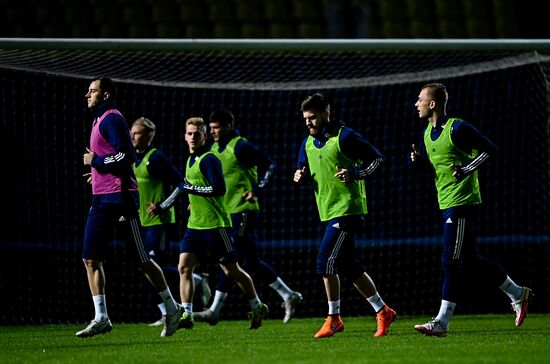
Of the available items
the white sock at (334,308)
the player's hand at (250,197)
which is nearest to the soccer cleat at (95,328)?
the white sock at (334,308)

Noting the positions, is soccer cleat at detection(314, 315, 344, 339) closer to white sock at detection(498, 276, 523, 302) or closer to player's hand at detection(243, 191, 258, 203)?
white sock at detection(498, 276, 523, 302)

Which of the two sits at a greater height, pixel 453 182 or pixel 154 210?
pixel 453 182

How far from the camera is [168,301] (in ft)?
29.8

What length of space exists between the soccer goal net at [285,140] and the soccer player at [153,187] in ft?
2.79

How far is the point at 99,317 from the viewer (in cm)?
875

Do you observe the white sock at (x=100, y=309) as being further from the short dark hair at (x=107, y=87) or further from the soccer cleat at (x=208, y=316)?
the soccer cleat at (x=208, y=316)

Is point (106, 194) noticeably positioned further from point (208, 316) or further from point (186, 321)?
point (208, 316)

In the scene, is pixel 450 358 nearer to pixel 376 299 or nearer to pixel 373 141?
pixel 376 299

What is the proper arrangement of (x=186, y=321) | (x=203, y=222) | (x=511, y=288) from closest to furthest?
(x=511, y=288) → (x=186, y=321) → (x=203, y=222)

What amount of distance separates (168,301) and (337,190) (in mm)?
1633

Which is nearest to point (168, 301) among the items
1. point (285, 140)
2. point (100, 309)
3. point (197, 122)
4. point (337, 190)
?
point (100, 309)

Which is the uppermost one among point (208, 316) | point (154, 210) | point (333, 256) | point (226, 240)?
point (154, 210)
